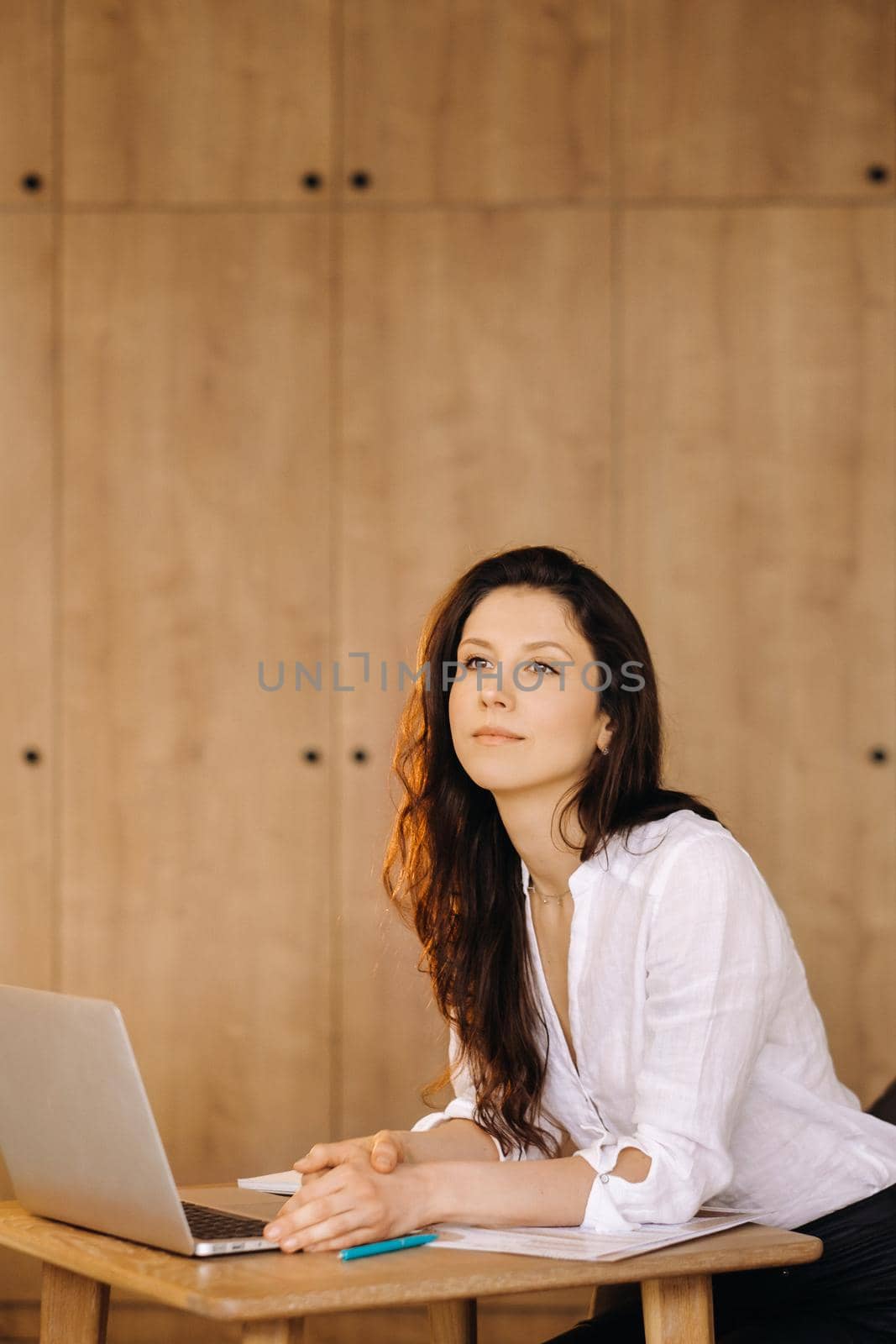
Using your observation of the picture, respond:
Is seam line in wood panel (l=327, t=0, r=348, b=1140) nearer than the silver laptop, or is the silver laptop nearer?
the silver laptop

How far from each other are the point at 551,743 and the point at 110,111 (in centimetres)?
215

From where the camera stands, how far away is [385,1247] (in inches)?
46.8

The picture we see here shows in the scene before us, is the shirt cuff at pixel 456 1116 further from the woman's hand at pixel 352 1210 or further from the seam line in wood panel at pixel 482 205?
the seam line in wood panel at pixel 482 205

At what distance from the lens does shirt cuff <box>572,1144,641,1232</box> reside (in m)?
1.32

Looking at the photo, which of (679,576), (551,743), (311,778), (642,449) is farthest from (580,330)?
(551,743)

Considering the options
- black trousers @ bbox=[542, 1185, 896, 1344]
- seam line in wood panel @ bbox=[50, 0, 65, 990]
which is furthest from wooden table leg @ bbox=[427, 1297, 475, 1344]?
seam line in wood panel @ bbox=[50, 0, 65, 990]

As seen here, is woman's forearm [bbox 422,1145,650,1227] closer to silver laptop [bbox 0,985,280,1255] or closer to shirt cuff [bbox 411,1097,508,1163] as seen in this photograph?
silver laptop [bbox 0,985,280,1255]

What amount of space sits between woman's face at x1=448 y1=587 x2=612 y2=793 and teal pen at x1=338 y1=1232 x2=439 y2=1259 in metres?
0.55

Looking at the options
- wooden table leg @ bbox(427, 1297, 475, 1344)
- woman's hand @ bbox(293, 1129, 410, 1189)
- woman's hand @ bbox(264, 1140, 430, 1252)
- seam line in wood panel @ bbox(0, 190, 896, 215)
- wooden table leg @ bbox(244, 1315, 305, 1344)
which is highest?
seam line in wood panel @ bbox(0, 190, 896, 215)

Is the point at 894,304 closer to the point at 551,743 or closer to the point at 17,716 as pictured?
the point at 551,743

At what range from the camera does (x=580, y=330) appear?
312cm

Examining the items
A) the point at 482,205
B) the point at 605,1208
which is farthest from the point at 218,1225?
the point at 482,205

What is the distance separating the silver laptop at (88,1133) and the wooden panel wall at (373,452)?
70.1 inches

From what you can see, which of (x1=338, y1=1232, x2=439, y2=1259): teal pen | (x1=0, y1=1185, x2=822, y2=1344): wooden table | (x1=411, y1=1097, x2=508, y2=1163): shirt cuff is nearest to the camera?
(x1=0, y1=1185, x2=822, y2=1344): wooden table
